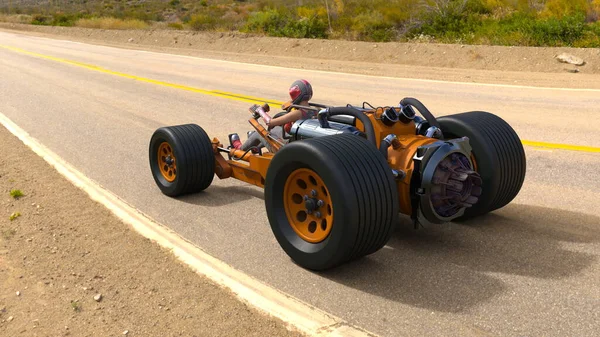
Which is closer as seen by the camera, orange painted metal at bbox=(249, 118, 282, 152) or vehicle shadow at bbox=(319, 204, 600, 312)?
vehicle shadow at bbox=(319, 204, 600, 312)

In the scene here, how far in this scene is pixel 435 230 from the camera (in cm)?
535

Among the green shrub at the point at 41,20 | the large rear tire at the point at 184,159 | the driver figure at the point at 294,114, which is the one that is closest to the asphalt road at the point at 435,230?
the large rear tire at the point at 184,159

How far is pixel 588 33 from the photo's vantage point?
1697 cm

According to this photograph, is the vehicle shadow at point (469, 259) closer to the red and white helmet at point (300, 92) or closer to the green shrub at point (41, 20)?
the red and white helmet at point (300, 92)

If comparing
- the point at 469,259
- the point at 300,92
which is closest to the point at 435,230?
the point at 469,259

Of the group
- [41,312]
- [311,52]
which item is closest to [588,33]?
[311,52]

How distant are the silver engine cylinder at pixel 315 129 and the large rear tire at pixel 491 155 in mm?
895

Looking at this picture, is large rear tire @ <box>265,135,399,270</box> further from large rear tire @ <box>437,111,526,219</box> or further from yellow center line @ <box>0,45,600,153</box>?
yellow center line @ <box>0,45,600,153</box>

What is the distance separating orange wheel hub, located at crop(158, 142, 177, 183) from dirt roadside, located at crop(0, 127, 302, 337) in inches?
33.3

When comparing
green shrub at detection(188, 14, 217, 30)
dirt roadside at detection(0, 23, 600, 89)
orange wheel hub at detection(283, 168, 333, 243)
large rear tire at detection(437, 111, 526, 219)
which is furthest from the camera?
green shrub at detection(188, 14, 217, 30)

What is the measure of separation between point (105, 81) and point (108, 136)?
26.2ft

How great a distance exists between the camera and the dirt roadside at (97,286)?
3.99 m

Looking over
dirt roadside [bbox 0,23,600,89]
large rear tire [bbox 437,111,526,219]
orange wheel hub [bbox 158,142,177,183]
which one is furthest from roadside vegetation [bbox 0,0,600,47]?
orange wheel hub [bbox 158,142,177,183]

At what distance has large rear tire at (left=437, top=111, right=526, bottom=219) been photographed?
16.7 feet
